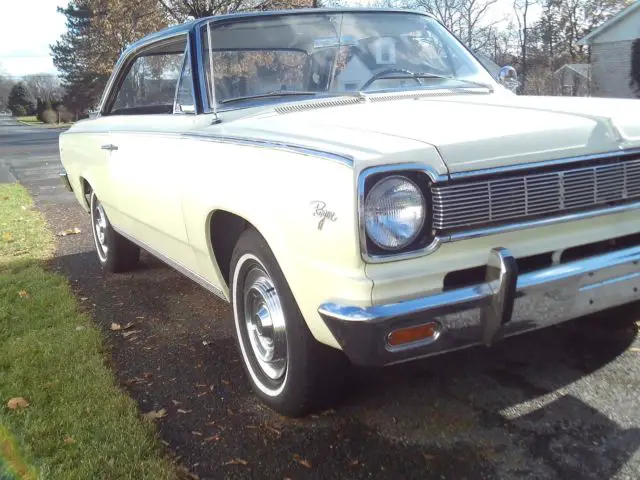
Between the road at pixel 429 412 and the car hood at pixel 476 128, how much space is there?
111 centimetres

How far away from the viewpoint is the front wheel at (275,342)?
2.69 metres

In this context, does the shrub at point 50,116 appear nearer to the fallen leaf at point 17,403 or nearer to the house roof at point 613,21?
the house roof at point 613,21

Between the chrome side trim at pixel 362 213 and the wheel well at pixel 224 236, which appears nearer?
the chrome side trim at pixel 362 213

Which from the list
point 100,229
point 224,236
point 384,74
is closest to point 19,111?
point 100,229

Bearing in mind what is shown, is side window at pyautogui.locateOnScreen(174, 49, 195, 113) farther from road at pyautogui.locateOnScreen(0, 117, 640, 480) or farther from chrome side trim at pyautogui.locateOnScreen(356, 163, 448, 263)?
chrome side trim at pyautogui.locateOnScreen(356, 163, 448, 263)

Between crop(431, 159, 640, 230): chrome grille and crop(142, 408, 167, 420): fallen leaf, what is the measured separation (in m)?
1.62

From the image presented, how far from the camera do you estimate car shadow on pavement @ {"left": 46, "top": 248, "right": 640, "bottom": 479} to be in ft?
8.34

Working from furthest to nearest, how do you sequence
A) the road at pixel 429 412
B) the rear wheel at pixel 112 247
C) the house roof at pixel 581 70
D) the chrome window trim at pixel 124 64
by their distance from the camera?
the house roof at pixel 581 70, the rear wheel at pixel 112 247, the chrome window trim at pixel 124 64, the road at pixel 429 412

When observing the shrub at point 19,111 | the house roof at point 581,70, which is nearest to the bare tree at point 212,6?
the house roof at point 581,70

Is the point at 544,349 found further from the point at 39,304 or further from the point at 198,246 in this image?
the point at 39,304

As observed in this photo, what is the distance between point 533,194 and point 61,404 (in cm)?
236

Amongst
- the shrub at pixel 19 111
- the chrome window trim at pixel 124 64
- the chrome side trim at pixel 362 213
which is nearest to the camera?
the chrome side trim at pixel 362 213

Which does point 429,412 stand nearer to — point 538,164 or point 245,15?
point 538,164

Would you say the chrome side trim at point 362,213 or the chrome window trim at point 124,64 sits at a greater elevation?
the chrome window trim at point 124,64
